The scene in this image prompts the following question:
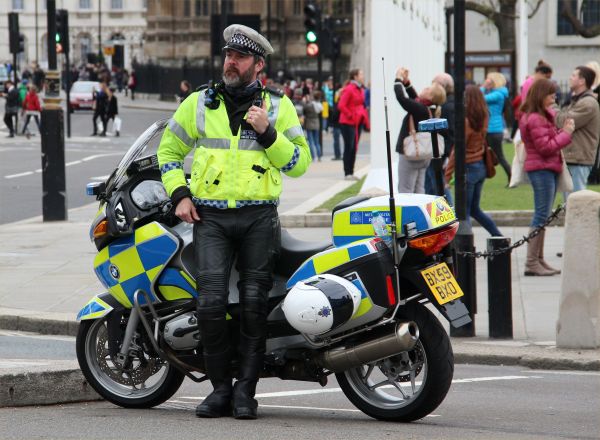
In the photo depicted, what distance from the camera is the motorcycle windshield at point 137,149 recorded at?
6.82m

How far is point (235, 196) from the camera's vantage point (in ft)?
21.3

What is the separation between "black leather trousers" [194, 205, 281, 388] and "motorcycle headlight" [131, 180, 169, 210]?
323 millimetres

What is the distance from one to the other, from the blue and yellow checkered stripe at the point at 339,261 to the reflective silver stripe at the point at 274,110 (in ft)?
2.14

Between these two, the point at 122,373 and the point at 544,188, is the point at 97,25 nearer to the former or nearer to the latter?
the point at 544,188

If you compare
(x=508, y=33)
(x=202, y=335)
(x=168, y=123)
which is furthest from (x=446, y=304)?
(x=508, y=33)

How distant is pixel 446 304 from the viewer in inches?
251

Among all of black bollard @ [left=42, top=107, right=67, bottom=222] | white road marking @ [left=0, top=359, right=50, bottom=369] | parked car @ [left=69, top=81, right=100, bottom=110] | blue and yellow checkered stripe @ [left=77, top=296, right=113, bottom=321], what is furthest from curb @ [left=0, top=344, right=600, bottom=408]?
parked car @ [left=69, top=81, right=100, bottom=110]

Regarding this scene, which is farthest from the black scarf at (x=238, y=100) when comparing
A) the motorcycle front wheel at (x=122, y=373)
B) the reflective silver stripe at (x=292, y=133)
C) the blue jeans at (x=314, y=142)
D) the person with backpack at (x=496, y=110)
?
the blue jeans at (x=314, y=142)

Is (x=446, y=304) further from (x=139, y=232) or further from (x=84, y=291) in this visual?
(x=84, y=291)

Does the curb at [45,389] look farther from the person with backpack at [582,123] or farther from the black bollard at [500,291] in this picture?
the person with backpack at [582,123]

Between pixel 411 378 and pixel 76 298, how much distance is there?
5.69m

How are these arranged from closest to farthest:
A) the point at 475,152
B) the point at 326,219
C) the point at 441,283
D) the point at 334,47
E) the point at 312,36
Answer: the point at 441,283
the point at 475,152
the point at 326,219
the point at 312,36
the point at 334,47

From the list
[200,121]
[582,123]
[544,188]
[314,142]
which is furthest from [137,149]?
[314,142]

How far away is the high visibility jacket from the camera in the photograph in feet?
21.3
